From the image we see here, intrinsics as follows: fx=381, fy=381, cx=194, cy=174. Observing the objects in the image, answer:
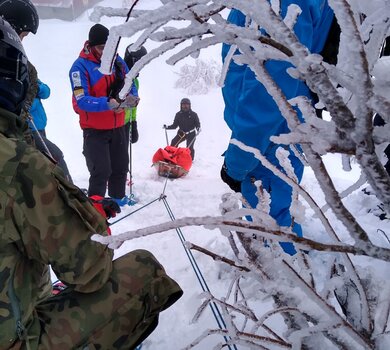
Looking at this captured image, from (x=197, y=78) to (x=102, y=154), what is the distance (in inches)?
478

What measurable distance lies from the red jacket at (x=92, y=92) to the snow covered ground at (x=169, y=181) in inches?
43.4

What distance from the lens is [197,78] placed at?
15.7m

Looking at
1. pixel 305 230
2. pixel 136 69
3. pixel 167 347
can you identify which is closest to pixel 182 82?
pixel 305 230

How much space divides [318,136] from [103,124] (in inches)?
148

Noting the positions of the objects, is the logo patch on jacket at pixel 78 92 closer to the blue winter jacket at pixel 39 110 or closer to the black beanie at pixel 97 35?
the blue winter jacket at pixel 39 110

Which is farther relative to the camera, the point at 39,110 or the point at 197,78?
the point at 197,78

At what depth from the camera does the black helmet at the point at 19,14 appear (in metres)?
3.06

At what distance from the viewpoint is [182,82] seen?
51.9ft

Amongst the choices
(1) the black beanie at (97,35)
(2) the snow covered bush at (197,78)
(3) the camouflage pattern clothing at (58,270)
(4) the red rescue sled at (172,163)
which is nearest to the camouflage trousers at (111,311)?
(3) the camouflage pattern clothing at (58,270)

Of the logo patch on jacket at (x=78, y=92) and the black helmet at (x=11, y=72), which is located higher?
the black helmet at (x=11, y=72)

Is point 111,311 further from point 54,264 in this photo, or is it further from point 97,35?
point 97,35

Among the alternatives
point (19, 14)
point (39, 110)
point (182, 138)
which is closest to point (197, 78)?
point (182, 138)

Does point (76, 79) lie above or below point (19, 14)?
below

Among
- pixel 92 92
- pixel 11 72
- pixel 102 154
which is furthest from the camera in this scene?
pixel 102 154
